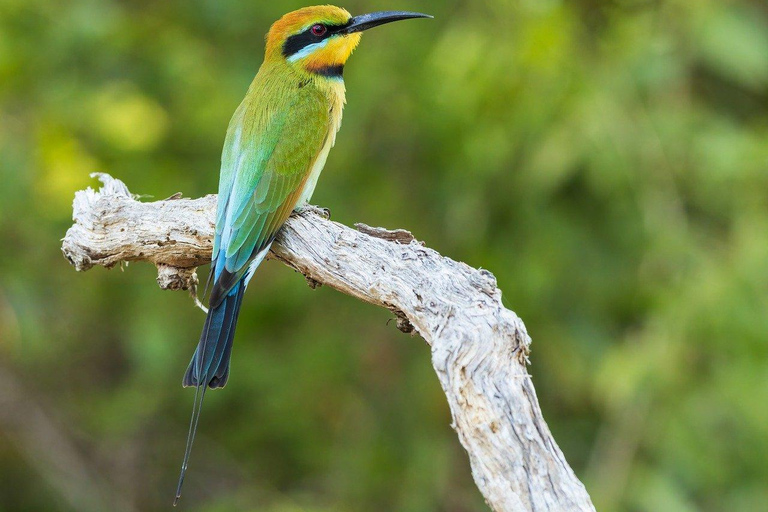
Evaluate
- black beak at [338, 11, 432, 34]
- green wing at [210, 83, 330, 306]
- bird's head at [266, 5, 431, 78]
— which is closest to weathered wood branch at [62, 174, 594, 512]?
green wing at [210, 83, 330, 306]

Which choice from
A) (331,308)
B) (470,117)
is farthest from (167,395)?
(470,117)

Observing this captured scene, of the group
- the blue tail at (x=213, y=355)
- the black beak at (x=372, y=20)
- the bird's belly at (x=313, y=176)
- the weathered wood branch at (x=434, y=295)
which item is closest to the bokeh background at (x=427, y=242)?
the black beak at (x=372, y=20)

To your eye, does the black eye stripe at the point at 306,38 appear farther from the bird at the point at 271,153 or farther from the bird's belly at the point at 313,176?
the bird's belly at the point at 313,176

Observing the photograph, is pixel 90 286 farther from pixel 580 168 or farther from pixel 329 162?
pixel 580 168

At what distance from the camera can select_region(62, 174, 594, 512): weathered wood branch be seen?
6.13 ft

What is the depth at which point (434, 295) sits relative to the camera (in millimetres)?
2146

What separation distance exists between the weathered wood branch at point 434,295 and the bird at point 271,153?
9 centimetres

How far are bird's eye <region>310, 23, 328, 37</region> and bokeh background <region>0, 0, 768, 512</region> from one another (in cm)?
106

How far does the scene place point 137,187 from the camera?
4711 millimetres

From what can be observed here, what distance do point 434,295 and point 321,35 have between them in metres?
1.53

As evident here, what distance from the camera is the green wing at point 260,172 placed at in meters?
2.76

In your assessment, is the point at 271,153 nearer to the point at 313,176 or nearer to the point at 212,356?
the point at 313,176

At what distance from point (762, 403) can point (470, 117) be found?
63.6 inches

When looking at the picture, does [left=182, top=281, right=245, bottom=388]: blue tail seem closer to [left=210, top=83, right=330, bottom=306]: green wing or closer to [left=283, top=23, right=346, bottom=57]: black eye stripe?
[left=210, top=83, right=330, bottom=306]: green wing
